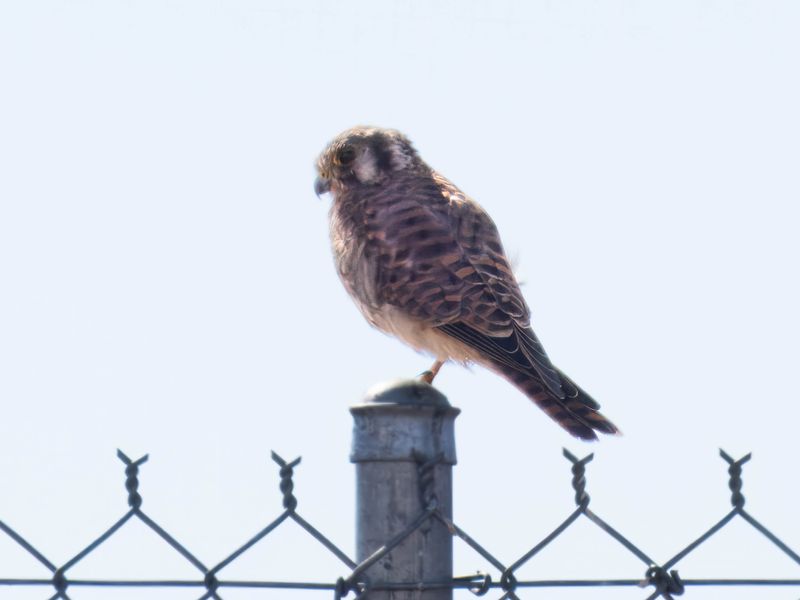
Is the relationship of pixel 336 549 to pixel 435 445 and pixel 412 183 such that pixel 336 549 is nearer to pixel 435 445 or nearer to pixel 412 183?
pixel 435 445

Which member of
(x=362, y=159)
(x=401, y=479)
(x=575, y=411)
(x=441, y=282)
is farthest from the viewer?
(x=362, y=159)

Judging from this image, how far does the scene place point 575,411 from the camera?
12.9 ft

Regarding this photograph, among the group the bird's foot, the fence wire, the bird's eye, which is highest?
the bird's eye

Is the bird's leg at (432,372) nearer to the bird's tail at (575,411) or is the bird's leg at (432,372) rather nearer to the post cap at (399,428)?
the bird's tail at (575,411)

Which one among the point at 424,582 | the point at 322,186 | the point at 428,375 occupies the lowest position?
the point at 424,582

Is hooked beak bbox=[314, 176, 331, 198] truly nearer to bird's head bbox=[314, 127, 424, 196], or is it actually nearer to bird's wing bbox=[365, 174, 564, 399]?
bird's head bbox=[314, 127, 424, 196]

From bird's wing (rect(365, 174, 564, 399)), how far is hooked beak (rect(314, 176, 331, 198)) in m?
0.60

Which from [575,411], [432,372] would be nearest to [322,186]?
[432,372]

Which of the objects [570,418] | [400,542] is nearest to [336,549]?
[400,542]

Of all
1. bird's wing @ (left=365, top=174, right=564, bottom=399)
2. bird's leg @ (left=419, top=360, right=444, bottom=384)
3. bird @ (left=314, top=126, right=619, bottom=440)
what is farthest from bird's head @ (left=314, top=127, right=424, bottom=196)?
bird's leg @ (left=419, top=360, right=444, bottom=384)

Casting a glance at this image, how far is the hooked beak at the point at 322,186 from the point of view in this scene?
17.5 feet

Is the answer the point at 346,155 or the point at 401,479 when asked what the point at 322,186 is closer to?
the point at 346,155

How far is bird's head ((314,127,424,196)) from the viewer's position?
207 inches

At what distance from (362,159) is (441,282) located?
1.01 meters
